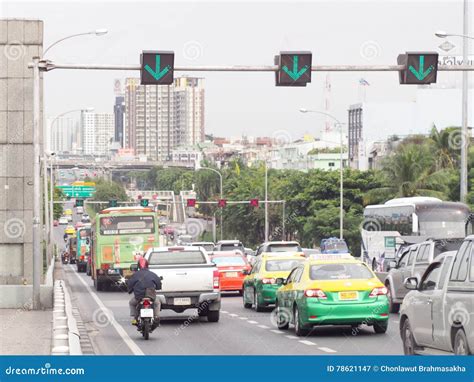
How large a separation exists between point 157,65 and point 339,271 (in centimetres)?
944

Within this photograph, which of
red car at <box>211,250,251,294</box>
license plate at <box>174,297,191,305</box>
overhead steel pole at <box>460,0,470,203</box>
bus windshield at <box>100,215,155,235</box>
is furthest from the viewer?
overhead steel pole at <box>460,0,470,203</box>

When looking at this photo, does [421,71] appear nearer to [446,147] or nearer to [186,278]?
[186,278]

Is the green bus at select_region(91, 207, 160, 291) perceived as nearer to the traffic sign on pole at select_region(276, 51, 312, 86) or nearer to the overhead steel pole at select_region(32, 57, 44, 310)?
the overhead steel pole at select_region(32, 57, 44, 310)

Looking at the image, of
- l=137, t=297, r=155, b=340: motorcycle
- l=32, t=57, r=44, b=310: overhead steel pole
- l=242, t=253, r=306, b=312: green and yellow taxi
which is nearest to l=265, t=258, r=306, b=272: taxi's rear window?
l=242, t=253, r=306, b=312: green and yellow taxi

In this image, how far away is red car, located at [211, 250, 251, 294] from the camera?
Answer: 135 feet

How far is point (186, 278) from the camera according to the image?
1081 inches

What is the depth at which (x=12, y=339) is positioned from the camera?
70.6ft

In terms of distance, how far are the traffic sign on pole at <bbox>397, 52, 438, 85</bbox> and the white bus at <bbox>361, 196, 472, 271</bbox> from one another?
12.2m

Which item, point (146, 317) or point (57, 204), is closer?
point (146, 317)

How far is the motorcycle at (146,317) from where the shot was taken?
75.3ft

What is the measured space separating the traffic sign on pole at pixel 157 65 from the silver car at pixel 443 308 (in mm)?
14312

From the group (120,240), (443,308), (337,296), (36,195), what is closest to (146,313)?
(337,296)
